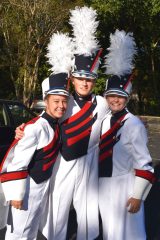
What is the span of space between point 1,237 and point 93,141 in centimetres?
183

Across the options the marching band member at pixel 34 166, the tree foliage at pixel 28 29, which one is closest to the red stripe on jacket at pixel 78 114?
the marching band member at pixel 34 166

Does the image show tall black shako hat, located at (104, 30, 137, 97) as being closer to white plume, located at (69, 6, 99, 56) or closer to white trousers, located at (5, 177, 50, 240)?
white plume, located at (69, 6, 99, 56)

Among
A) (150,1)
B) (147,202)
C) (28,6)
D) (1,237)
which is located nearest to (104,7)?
(150,1)

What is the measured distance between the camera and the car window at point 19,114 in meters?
7.26

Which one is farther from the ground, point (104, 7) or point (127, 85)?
point (104, 7)

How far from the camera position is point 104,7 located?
20.5 meters

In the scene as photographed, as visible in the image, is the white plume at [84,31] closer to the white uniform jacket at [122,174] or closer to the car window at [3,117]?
the white uniform jacket at [122,174]

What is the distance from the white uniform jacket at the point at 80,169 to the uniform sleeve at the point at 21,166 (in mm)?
313

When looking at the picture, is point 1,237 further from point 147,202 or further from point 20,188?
point 147,202

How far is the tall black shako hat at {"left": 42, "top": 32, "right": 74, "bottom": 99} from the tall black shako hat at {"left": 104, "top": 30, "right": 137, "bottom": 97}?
0.38 meters

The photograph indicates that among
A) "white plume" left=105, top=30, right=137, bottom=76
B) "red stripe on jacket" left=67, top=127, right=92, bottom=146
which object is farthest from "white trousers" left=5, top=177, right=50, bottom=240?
"white plume" left=105, top=30, right=137, bottom=76

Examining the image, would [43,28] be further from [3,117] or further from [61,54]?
[61,54]

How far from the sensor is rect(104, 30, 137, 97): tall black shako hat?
3605 millimetres

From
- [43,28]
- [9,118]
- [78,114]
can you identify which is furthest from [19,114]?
[43,28]
